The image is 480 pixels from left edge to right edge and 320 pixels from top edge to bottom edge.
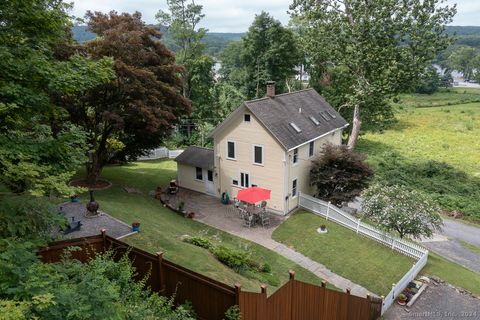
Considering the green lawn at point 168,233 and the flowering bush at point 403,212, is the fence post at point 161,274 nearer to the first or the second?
the green lawn at point 168,233

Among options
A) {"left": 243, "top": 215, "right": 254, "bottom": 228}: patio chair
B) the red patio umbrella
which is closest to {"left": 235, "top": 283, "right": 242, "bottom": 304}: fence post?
the red patio umbrella

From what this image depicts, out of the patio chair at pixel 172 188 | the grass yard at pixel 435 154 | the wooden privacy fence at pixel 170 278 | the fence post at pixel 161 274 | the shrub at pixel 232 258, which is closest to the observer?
the wooden privacy fence at pixel 170 278

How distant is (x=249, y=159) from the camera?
80.6ft

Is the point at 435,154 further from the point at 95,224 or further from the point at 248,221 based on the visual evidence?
the point at 95,224

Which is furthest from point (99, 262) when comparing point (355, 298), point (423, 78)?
point (423, 78)

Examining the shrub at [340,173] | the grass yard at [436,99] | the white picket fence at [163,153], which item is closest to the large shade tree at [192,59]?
the white picket fence at [163,153]

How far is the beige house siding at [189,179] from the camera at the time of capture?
27344mm

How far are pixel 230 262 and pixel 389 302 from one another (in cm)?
681

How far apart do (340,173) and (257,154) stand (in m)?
5.51

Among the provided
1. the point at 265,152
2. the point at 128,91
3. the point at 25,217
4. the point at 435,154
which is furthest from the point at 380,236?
the point at 435,154

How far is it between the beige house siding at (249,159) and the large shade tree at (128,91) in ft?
11.4

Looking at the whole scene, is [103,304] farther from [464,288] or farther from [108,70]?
[464,288]

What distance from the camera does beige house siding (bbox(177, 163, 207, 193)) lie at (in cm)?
2734

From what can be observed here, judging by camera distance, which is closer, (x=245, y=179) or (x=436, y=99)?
(x=245, y=179)
